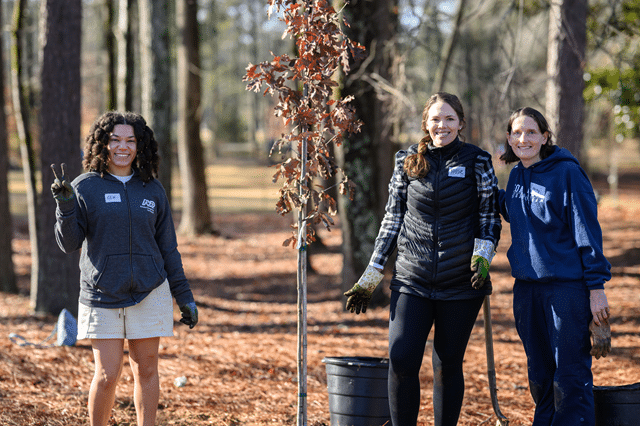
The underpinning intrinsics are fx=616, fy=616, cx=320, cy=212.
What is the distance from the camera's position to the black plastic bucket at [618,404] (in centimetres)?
318

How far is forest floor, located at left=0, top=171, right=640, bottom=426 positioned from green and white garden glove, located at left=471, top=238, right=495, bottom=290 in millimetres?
1503

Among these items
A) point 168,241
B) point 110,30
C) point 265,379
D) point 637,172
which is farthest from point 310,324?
point 637,172

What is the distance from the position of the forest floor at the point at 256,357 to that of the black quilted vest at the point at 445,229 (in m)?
1.46

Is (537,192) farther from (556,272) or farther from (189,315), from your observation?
(189,315)

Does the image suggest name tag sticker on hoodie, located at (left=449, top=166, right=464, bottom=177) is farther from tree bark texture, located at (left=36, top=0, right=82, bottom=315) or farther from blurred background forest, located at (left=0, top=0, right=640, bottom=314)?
tree bark texture, located at (left=36, top=0, right=82, bottom=315)

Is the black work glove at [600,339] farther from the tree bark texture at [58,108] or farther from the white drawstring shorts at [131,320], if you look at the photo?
the tree bark texture at [58,108]

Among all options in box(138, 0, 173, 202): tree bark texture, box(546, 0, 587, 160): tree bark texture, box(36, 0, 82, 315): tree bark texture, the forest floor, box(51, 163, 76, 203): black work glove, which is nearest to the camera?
box(51, 163, 76, 203): black work glove

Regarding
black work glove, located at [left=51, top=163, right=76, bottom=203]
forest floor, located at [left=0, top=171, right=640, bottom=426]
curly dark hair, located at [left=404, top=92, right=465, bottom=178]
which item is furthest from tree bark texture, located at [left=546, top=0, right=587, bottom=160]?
black work glove, located at [left=51, top=163, right=76, bottom=203]

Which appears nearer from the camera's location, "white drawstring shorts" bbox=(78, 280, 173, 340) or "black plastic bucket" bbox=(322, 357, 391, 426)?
"white drawstring shorts" bbox=(78, 280, 173, 340)

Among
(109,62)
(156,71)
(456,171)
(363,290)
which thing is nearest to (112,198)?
(363,290)

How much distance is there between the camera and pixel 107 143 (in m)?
3.20

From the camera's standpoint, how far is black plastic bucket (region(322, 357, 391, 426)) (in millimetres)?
3443

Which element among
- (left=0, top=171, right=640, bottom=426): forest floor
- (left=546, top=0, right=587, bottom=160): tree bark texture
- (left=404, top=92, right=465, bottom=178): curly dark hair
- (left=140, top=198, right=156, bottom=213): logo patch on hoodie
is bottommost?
(left=0, top=171, right=640, bottom=426): forest floor

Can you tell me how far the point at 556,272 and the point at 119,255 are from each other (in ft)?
7.11
